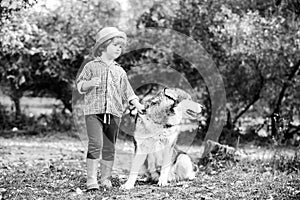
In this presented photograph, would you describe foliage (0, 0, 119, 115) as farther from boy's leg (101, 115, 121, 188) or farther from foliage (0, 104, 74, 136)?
boy's leg (101, 115, 121, 188)

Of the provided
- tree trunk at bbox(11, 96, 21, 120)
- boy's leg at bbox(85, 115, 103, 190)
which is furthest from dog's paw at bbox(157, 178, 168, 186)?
tree trunk at bbox(11, 96, 21, 120)

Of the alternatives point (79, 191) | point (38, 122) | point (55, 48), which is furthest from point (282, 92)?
point (79, 191)

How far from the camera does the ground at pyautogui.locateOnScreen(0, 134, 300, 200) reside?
5.62 m

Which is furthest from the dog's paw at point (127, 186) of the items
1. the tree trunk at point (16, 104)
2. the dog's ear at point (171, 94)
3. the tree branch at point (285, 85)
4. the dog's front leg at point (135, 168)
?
the tree trunk at point (16, 104)

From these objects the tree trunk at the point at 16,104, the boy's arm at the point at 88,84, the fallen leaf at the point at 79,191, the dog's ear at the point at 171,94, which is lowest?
the fallen leaf at the point at 79,191

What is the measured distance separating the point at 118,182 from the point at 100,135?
0.93 metres

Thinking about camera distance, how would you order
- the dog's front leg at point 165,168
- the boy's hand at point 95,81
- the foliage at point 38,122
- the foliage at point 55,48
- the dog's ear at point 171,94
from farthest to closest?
the foliage at point 38,122, the foliage at point 55,48, the dog's front leg at point 165,168, the dog's ear at point 171,94, the boy's hand at point 95,81

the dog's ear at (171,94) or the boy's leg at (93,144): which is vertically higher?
the dog's ear at (171,94)

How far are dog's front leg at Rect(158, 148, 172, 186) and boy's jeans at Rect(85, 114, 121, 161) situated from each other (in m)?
0.68

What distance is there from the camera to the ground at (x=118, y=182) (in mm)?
5621

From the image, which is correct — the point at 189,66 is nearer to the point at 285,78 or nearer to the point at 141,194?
the point at 285,78

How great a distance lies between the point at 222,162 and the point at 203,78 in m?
4.07

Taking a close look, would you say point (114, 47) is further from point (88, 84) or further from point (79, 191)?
point (79, 191)

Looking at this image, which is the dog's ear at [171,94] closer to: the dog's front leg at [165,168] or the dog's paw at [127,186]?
the dog's front leg at [165,168]
